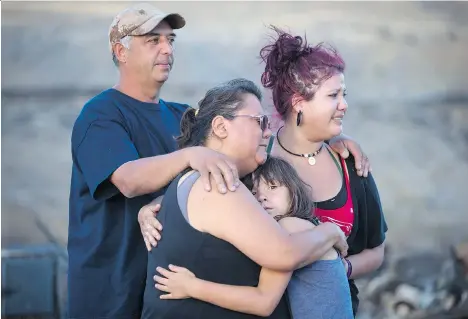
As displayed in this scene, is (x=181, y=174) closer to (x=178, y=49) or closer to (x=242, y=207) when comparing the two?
(x=242, y=207)

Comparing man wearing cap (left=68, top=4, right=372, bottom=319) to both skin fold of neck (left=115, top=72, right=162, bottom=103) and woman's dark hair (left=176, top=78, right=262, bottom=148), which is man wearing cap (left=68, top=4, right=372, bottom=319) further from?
woman's dark hair (left=176, top=78, right=262, bottom=148)

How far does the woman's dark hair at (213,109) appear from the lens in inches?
91.2

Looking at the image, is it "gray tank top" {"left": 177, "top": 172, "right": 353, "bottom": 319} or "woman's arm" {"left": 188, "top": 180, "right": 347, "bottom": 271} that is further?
"gray tank top" {"left": 177, "top": 172, "right": 353, "bottom": 319}

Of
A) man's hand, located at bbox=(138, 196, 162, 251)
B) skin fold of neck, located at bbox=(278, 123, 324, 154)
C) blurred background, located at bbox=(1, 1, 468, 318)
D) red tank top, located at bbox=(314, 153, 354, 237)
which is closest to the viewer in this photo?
man's hand, located at bbox=(138, 196, 162, 251)

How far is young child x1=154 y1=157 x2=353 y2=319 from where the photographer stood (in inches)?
83.2

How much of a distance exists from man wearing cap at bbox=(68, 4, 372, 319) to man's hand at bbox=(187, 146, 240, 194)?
20 centimetres

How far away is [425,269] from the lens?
505 centimetres

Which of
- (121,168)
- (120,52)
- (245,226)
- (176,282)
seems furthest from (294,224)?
(120,52)

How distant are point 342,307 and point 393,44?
3.02 meters

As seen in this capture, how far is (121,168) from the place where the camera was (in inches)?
99.4

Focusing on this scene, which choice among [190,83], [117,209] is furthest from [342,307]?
[190,83]

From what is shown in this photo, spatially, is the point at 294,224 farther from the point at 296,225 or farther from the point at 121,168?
the point at 121,168

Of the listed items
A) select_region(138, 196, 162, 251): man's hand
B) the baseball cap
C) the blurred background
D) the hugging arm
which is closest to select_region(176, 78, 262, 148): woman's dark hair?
select_region(138, 196, 162, 251): man's hand

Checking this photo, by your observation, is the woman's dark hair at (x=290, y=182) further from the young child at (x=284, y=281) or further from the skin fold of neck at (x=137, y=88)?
the skin fold of neck at (x=137, y=88)
